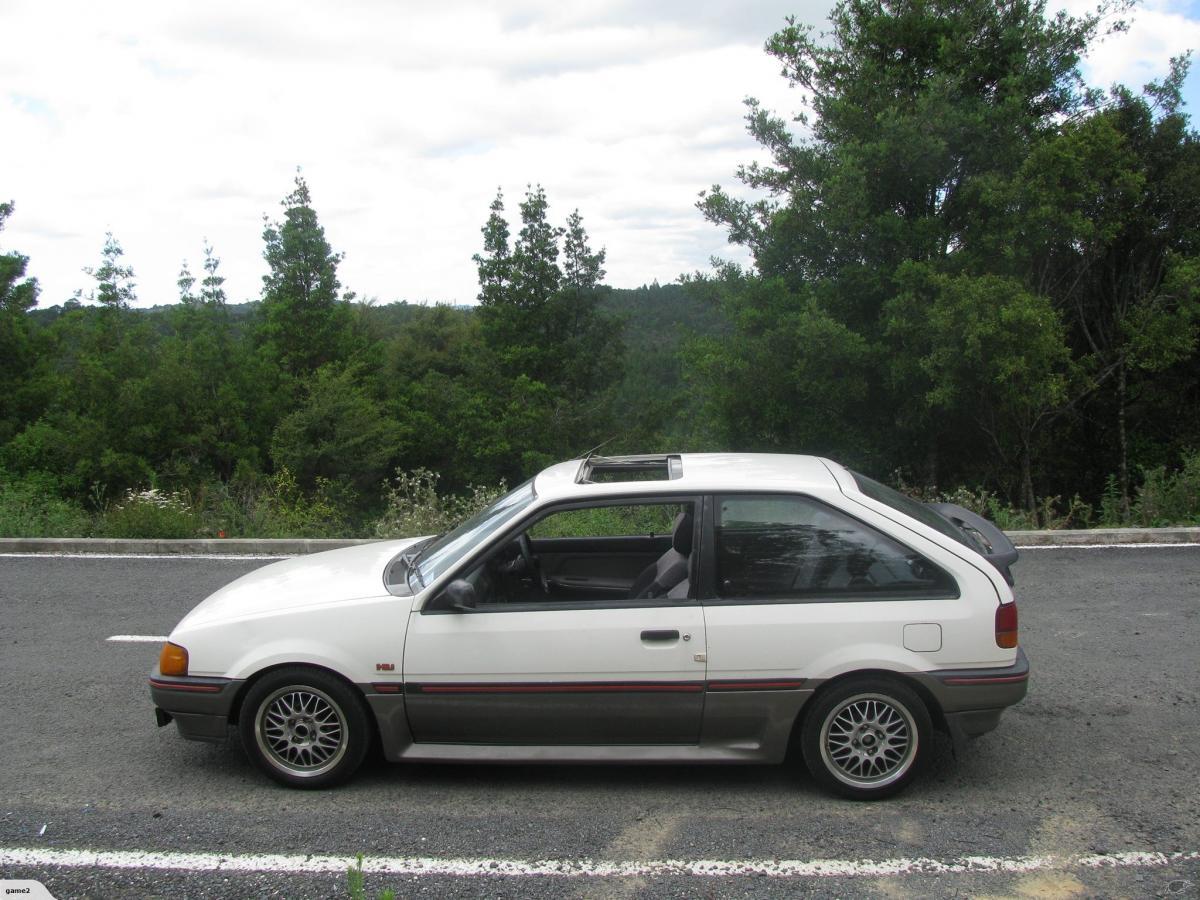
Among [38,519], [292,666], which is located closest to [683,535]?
[292,666]

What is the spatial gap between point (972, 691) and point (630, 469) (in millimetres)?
1960

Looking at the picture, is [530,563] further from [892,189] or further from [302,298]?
[302,298]

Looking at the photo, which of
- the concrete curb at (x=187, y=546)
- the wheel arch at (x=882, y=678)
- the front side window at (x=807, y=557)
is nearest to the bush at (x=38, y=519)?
the concrete curb at (x=187, y=546)

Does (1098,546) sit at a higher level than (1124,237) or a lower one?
lower

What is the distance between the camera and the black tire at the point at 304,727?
4.54 m

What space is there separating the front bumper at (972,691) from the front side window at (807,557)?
37 cm

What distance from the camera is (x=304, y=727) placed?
4.60 m

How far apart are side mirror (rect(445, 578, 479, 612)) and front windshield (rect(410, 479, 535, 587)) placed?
8.6 inches

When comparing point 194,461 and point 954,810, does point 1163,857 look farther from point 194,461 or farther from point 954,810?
point 194,461

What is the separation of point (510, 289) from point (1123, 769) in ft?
152

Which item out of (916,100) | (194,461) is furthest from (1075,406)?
(194,461)

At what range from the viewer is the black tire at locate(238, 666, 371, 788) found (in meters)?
4.54

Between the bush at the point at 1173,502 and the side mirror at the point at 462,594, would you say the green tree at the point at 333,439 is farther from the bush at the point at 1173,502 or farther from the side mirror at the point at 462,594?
the side mirror at the point at 462,594

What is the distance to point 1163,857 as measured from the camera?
3.91m
